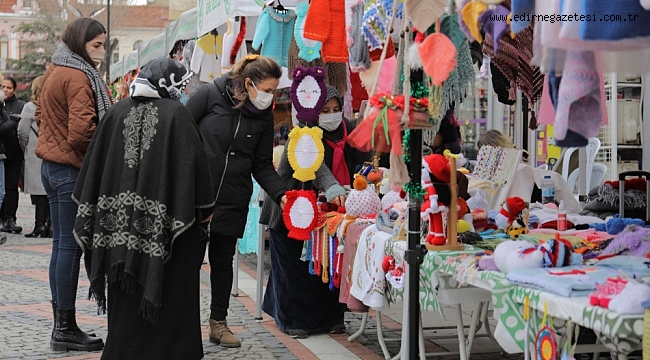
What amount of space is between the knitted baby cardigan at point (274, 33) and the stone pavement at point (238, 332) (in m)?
2.09

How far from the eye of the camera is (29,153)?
36.4 ft

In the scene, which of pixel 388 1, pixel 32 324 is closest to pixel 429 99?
pixel 388 1

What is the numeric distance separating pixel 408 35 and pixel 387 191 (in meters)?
2.15

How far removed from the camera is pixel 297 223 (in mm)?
5566

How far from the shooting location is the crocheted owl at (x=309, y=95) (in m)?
5.93

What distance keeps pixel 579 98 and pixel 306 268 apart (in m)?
3.58

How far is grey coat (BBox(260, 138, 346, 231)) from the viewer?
5.76 meters

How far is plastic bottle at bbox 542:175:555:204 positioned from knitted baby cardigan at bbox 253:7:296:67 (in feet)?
8.46

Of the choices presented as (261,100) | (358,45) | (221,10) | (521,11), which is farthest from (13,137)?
(521,11)

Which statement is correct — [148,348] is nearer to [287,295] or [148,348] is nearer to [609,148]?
[287,295]

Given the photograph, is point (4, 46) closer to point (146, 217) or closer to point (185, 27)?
point (185, 27)

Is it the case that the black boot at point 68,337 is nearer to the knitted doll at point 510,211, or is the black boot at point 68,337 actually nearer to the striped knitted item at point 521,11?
the knitted doll at point 510,211

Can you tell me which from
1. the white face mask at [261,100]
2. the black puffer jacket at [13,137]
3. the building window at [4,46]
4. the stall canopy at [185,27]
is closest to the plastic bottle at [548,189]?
the white face mask at [261,100]

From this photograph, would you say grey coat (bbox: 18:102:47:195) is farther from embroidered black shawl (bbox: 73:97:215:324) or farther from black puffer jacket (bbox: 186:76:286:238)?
embroidered black shawl (bbox: 73:97:215:324)
